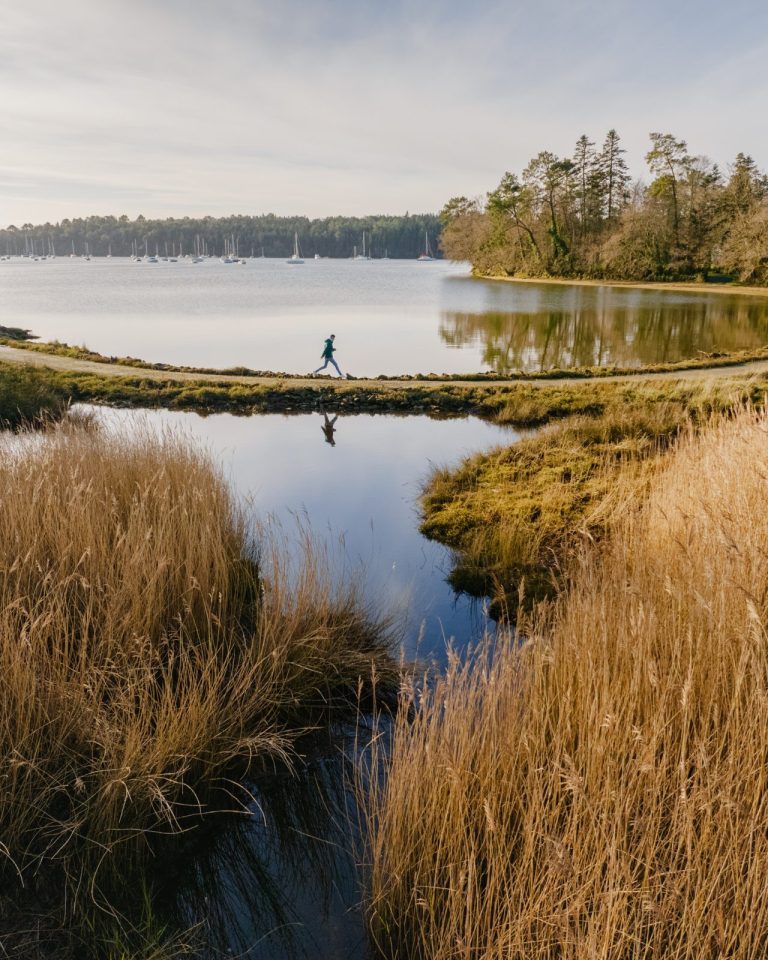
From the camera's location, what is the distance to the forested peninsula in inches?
2331

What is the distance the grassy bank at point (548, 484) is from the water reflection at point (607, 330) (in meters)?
5.45

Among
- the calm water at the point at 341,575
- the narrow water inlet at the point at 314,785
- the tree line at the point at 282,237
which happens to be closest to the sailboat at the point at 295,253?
the tree line at the point at 282,237

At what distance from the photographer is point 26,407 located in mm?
14094

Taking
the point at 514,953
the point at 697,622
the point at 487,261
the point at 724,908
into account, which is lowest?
the point at 514,953

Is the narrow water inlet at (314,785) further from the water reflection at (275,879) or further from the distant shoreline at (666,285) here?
the distant shoreline at (666,285)

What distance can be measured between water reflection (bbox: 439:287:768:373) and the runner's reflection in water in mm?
8228

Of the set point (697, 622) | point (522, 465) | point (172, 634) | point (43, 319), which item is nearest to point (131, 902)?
point (172, 634)

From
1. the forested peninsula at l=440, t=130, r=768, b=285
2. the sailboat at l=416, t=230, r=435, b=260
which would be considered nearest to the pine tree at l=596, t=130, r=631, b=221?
the forested peninsula at l=440, t=130, r=768, b=285

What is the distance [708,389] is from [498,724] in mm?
14096

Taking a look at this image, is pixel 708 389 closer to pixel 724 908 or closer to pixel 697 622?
pixel 697 622

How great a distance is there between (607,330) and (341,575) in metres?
29.1

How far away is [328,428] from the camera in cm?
1573

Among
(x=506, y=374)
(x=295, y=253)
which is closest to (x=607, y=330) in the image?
(x=506, y=374)

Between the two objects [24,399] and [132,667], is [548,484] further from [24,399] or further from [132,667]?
[24,399]
